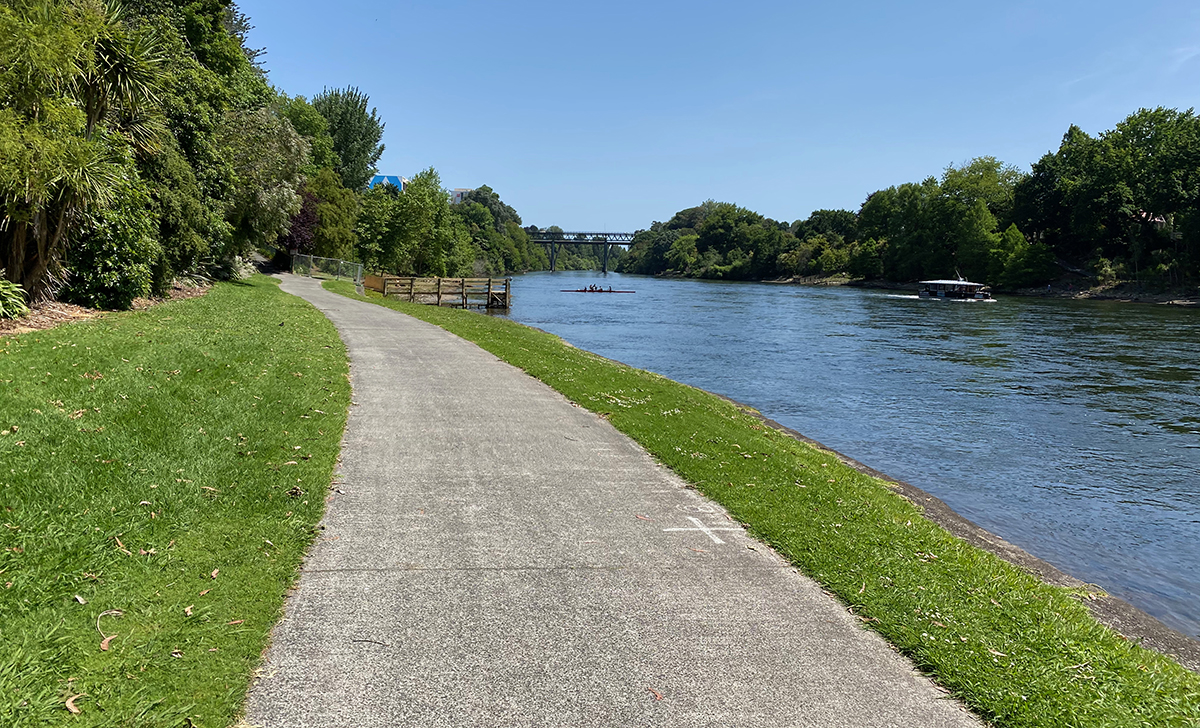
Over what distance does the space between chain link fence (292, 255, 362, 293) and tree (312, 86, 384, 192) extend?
24385mm

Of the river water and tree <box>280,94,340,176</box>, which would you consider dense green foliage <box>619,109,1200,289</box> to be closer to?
the river water

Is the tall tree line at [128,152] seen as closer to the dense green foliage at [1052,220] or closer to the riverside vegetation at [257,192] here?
the riverside vegetation at [257,192]

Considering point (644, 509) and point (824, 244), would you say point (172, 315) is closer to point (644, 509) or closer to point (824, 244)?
point (644, 509)

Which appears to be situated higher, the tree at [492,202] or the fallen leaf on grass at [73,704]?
the tree at [492,202]

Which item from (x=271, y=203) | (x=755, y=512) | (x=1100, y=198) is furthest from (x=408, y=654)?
(x=1100, y=198)

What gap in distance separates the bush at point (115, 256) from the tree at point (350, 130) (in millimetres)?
55525

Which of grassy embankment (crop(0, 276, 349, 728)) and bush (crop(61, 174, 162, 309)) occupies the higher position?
bush (crop(61, 174, 162, 309))

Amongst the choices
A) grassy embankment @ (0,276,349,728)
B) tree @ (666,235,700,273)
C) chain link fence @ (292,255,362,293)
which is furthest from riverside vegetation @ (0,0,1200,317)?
tree @ (666,235,700,273)

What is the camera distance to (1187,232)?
6362 centimetres

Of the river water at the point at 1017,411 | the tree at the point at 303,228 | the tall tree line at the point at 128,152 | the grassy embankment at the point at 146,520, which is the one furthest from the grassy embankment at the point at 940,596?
the tree at the point at 303,228

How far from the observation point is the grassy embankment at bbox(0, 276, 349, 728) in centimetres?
343

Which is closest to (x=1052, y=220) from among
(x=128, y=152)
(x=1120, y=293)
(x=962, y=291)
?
(x=1120, y=293)

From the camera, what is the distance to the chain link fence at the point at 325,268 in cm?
4496

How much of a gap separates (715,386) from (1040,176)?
87663 mm
